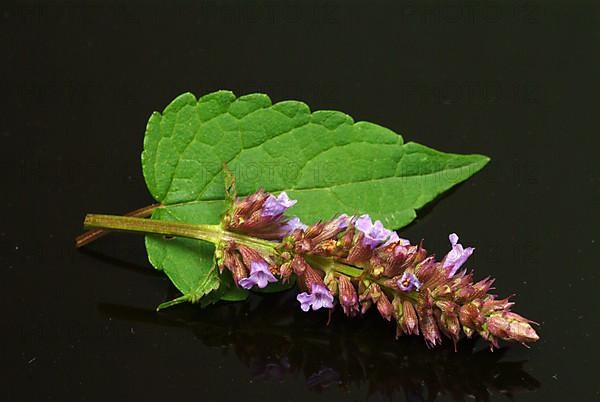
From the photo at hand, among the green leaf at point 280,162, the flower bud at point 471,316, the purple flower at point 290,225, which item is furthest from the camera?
the green leaf at point 280,162

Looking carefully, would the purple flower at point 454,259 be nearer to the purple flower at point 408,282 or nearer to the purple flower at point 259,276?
the purple flower at point 408,282

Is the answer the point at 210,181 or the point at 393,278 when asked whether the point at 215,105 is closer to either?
the point at 210,181

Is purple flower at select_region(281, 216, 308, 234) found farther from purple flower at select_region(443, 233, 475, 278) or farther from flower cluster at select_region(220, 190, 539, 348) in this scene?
purple flower at select_region(443, 233, 475, 278)

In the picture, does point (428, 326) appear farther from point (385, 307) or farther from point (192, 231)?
point (192, 231)

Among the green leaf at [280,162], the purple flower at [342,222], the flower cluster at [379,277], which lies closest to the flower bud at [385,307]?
the flower cluster at [379,277]

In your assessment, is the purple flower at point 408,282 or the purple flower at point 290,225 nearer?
the purple flower at point 408,282

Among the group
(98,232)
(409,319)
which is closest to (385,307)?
(409,319)

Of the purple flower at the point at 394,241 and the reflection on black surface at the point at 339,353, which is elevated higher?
the purple flower at the point at 394,241

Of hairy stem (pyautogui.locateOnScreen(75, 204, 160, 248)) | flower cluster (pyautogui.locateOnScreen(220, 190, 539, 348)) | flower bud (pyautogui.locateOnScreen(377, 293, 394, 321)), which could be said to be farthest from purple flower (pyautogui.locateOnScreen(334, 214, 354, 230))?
hairy stem (pyautogui.locateOnScreen(75, 204, 160, 248))
